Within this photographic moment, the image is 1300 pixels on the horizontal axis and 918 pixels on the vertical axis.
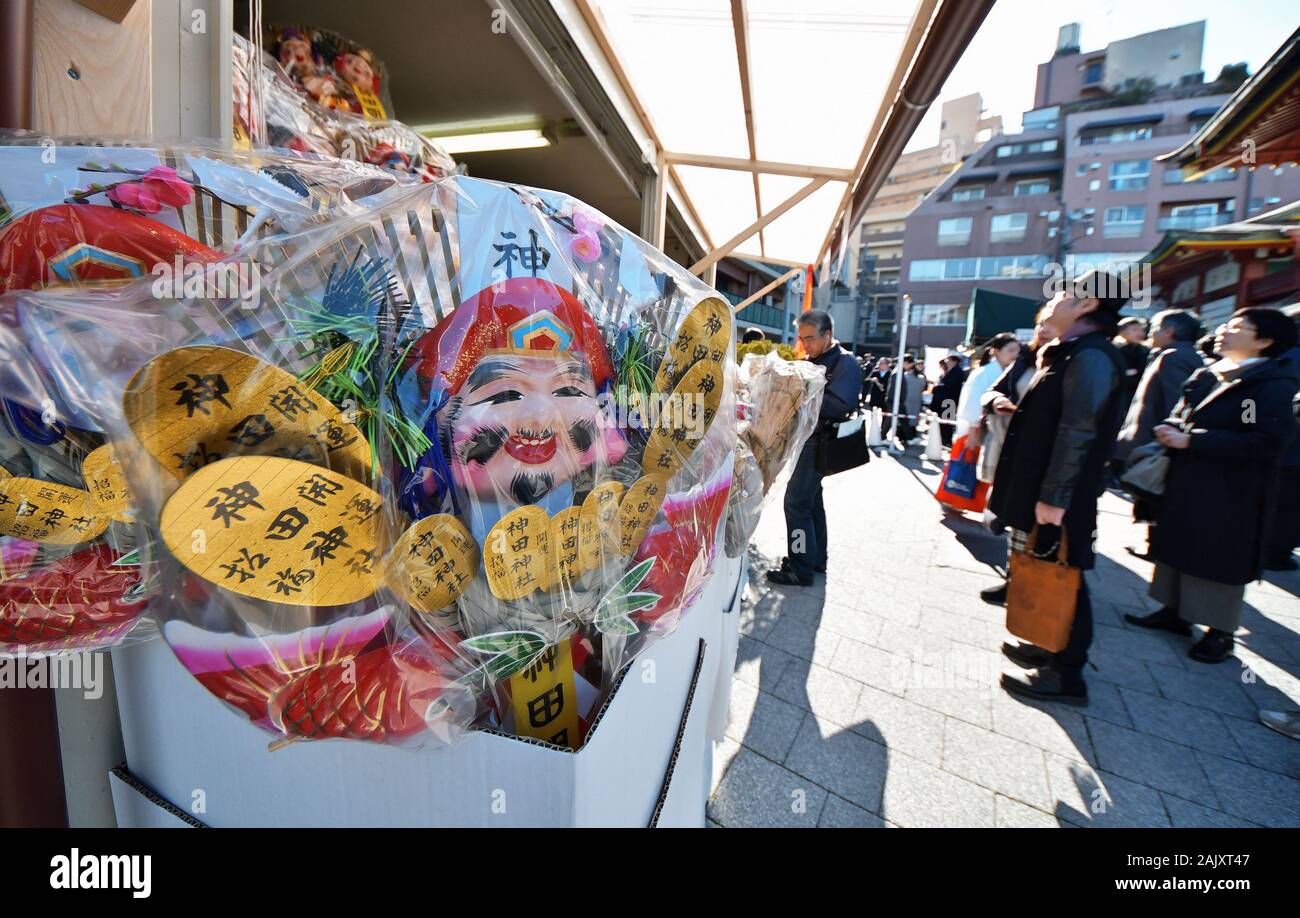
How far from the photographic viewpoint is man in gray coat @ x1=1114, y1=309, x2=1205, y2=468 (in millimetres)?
4230

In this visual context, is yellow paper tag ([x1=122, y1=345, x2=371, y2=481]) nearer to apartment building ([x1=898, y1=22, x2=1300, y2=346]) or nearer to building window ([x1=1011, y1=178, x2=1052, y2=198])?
apartment building ([x1=898, y1=22, x2=1300, y2=346])

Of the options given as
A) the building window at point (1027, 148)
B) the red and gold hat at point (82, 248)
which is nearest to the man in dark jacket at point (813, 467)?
the red and gold hat at point (82, 248)

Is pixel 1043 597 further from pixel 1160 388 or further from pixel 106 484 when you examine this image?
pixel 1160 388

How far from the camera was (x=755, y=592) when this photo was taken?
11.2 feet

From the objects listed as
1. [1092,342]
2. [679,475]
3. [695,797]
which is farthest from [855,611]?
[679,475]

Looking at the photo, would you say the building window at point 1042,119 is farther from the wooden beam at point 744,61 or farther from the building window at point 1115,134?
the wooden beam at point 744,61

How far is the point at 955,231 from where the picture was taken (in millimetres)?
33500

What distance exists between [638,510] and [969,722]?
2.13 m

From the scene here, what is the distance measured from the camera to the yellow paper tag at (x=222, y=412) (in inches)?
22.3

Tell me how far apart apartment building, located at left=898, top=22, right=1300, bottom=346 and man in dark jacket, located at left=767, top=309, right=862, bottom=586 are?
3054cm

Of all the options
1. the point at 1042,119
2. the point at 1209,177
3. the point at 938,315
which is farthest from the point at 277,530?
the point at 1042,119

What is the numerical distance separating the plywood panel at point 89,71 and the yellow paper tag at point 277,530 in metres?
0.82

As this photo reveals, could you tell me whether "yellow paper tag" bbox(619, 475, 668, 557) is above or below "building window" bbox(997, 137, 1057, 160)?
below

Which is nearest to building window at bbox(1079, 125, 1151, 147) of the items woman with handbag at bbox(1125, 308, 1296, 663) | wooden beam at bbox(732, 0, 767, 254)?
woman with handbag at bbox(1125, 308, 1296, 663)
